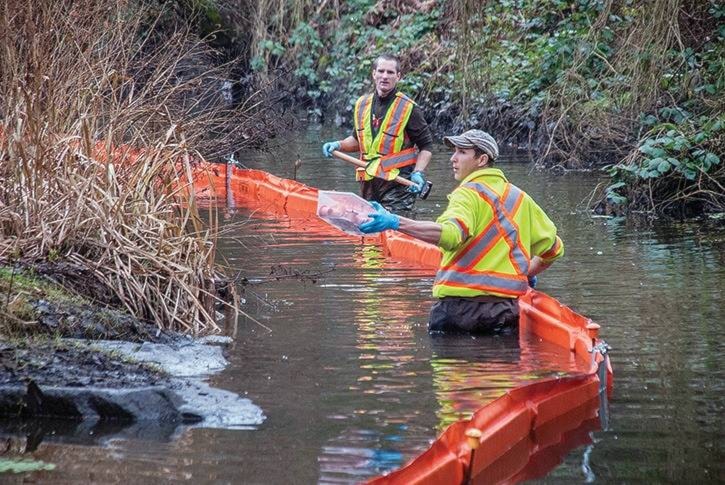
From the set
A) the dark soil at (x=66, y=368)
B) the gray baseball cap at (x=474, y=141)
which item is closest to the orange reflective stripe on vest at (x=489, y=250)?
the gray baseball cap at (x=474, y=141)

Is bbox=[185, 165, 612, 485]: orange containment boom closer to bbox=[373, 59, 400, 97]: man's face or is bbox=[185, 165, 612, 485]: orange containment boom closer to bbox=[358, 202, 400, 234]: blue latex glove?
bbox=[358, 202, 400, 234]: blue latex glove

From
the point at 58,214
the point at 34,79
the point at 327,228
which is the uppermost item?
the point at 34,79

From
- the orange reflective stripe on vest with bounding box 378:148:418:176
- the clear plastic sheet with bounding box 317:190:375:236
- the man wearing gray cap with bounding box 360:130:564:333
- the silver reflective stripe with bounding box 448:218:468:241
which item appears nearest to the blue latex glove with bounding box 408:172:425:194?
the orange reflective stripe on vest with bounding box 378:148:418:176

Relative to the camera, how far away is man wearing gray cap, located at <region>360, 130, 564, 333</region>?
9.05 metres

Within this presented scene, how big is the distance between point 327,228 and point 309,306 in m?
4.68

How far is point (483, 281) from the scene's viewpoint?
361 inches

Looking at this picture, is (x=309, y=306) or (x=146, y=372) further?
(x=309, y=306)

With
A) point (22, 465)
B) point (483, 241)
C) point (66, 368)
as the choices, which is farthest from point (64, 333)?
point (483, 241)

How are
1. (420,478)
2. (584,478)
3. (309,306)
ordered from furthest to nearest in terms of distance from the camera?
(309,306) < (584,478) < (420,478)

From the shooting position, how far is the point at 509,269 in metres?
9.18

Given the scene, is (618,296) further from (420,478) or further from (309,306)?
(420,478)

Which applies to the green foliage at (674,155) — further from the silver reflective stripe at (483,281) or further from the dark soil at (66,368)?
the dark soil at (66,368)

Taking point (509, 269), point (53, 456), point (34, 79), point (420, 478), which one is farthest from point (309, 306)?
point (420, 478)

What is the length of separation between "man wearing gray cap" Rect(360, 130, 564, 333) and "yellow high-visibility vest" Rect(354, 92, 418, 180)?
4.81 metres
